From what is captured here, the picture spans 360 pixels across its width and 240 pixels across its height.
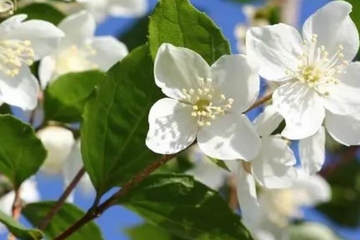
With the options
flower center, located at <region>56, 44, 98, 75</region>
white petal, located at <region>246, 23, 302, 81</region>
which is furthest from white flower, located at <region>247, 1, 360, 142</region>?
flower center, located at <region>56, 44, 98, 75</region>

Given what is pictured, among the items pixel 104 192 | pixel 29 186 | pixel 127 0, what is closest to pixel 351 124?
pixel 104 192

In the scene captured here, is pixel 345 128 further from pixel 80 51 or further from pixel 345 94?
pixel 80 51

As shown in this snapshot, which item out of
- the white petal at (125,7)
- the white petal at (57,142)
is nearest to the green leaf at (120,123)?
the white petal at (57,142)

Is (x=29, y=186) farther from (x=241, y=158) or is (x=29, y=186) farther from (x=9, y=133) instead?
(x=241, y=158)

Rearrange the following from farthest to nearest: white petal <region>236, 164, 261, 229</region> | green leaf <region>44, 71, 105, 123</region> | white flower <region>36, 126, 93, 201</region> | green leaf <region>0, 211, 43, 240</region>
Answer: white flower <region>36, 126, 93, 201</region>
green leaf <region>44, 71, 105, 123</region>
white petal <region>236, 164, 261, 229</region>
green leaf <region>0, 211, 43, 240</region>

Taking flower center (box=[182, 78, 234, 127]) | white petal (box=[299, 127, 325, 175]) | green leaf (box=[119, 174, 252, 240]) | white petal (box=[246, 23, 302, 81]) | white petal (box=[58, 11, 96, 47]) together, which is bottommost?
green leaf (box=[119, 174, 252, 240])

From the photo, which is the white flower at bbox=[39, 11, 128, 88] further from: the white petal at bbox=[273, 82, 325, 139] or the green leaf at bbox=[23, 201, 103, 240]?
the white petal at bbox=[273, 82, 325, 139]
